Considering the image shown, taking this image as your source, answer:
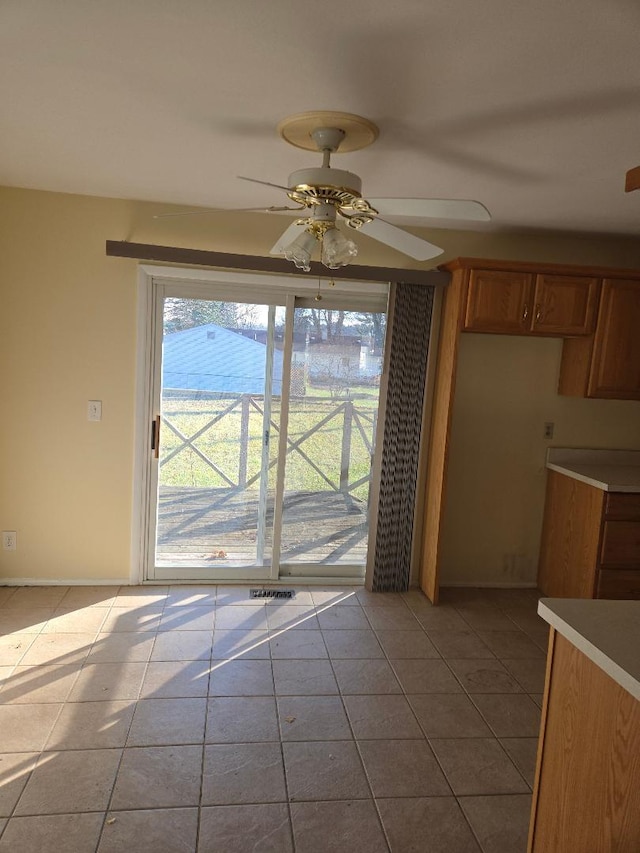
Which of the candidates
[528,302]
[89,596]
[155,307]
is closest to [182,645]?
[89,596]

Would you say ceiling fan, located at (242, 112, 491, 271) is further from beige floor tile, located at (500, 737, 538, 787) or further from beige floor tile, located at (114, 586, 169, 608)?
beige floor tile, located at (114, 586, 169, 608)

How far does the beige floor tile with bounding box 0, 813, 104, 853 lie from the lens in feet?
5.89

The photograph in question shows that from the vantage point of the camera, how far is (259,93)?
6.32 feet

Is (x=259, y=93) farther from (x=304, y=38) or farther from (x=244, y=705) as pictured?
(x=244, y=705)

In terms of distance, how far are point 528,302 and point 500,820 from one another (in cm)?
262

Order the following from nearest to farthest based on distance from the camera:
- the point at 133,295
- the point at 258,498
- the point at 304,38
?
the point at 304,38 < the point at 133,295 < the point at 258,498

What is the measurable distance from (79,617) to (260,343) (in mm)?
1860

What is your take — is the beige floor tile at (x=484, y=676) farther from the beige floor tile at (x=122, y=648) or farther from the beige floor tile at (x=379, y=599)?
the beige floor tile at (x=122, y=648)

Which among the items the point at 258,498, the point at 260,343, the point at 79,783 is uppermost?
the point at 260,343

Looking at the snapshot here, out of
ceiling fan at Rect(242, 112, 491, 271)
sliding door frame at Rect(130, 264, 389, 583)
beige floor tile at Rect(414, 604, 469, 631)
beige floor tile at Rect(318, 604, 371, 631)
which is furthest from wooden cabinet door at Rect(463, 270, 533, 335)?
beige floor tile at Rect(318, 604, 371, 631)

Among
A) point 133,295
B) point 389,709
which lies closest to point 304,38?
point 133,295

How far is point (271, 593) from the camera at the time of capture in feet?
12.3

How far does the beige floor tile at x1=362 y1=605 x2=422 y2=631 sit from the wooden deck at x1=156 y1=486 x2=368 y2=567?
49 cm

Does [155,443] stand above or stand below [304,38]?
below
